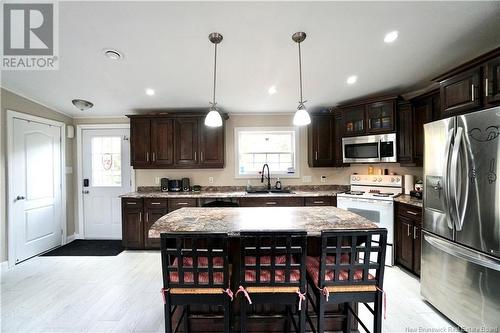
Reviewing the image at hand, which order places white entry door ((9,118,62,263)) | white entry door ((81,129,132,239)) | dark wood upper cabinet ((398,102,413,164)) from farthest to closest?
white entry door ((81,129,132,239))
white entry door ((9,118,62,263))
dark wood upper cabinet ((398,102,413,164))

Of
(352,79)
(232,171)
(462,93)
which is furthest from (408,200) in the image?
(232,171)

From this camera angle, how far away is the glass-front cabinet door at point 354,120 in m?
3.52

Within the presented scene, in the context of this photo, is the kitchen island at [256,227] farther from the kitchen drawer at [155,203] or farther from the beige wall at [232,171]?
the beige wall at [232,171]

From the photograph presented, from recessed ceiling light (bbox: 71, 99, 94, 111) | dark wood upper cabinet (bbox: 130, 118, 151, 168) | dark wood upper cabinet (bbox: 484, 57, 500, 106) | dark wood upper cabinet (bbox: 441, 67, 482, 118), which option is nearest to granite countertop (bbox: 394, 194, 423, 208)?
dark wood upper cabinet (bbox: 441, 67, 482, 118)

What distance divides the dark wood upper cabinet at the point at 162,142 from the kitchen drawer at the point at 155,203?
0.66m

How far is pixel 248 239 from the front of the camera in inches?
54.8

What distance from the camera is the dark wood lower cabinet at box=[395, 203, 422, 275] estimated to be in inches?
104

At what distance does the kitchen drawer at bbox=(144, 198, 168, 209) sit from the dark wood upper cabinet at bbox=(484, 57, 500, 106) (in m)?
4.01

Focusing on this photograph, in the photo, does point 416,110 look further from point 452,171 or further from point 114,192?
point 114,192

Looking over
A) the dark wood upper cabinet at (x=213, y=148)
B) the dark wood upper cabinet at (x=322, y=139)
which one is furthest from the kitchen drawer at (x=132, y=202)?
the dark wood upper cabinet at (x=322, y=139)

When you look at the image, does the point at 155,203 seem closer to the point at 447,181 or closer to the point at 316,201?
the point at 316,201

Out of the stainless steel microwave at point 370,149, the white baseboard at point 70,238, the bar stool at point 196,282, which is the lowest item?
the white baseboard at point 70,238

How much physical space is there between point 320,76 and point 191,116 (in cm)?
222

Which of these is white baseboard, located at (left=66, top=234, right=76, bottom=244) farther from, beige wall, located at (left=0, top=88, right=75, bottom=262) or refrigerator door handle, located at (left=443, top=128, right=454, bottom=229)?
refrigerator door handle, located at (left=443, top=128, right=454, bottom=229)
